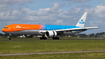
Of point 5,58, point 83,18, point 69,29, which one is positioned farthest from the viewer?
point 83,18

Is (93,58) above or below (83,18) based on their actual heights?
below

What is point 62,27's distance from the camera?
6788 centimetres

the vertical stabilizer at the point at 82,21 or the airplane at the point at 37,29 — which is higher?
the vertical stabilizer at the point at 82,21

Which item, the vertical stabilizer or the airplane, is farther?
the vertical stabilizer

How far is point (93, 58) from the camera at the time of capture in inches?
650

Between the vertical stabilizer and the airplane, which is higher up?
the vertical stabilizer

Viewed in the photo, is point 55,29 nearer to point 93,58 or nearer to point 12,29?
point 12,29

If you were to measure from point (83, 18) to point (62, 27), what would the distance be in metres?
12.9

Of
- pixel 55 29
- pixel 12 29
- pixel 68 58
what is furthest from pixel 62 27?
pixel 68 58

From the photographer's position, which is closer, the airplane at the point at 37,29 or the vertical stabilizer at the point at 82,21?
the airplane at the point at 37,29

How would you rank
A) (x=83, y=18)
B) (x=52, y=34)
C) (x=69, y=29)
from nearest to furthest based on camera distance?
(x=52, y=34) → (x=69, y=29) → (x=83, y=18)

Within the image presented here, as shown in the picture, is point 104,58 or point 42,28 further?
point 42,28

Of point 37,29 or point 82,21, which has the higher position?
point 82,21

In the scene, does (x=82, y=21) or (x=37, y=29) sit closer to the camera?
(x=37, y=29)
